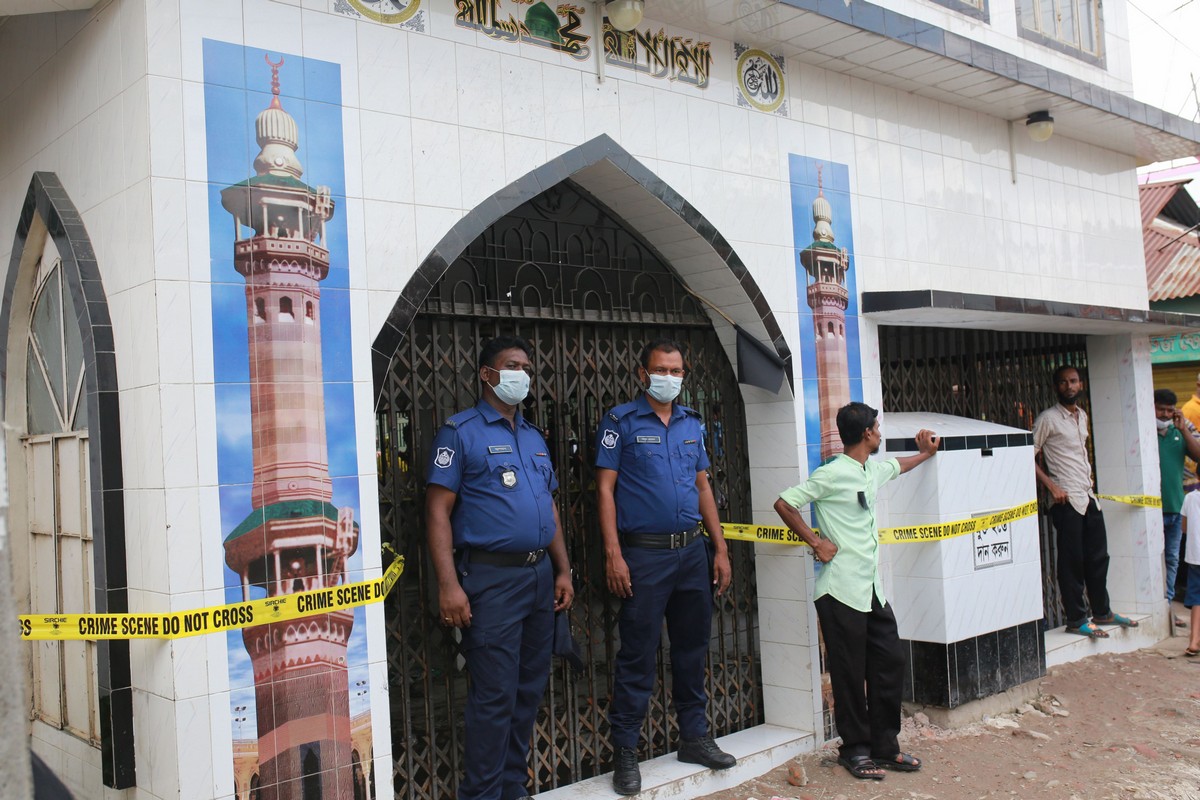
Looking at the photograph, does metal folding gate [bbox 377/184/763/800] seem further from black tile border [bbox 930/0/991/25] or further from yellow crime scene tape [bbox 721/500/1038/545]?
black tile border [bbox 930/0/991/25]

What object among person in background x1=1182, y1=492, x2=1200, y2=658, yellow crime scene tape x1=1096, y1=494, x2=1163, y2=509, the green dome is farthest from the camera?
yellow crime scene tape x1=1096, y1=494, x2=1163, y2=509

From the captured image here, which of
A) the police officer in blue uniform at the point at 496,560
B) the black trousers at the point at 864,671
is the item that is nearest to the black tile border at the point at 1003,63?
the police officer in blue uniform at the point at 496,560

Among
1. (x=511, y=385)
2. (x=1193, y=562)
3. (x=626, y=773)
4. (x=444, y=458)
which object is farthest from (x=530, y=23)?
(x=1193, y=562)

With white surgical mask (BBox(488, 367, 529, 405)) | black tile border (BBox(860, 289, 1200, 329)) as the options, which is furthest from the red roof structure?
white surgical mask (BBox(488, 367, 529, 405))

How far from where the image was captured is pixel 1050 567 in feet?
25.9

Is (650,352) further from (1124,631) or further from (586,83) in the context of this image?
(1124,631)

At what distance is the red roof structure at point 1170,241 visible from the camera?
1333cm

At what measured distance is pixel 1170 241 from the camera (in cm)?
1428

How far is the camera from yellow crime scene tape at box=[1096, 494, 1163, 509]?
26.6ft

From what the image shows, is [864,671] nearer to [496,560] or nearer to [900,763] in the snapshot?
[900,763]

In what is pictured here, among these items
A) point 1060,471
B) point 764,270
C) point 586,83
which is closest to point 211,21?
point 586,83

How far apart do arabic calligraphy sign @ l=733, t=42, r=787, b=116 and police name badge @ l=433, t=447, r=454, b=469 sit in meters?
2.62

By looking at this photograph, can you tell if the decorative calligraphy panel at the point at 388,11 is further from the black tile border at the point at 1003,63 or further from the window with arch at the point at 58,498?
the black tile border at the point at 1003,63

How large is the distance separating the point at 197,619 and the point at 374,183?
68.9 inches
